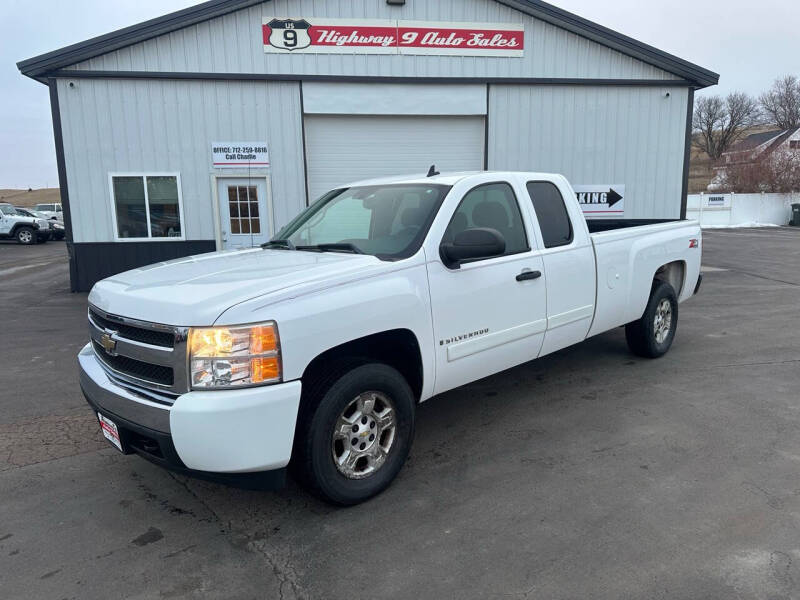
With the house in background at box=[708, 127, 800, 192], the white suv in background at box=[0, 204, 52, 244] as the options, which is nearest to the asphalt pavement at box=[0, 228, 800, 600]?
the white suv in background at box=[0, 204, 52, 244]

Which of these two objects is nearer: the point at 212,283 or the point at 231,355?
the point at 231,355

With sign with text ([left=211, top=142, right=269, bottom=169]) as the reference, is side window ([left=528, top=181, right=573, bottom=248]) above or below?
below

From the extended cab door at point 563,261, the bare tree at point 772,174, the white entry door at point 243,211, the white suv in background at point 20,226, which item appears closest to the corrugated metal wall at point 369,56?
the white entry door at point 243,211

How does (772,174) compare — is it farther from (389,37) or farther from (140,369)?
(140,369)

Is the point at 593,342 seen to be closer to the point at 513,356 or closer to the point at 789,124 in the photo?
the point at 513,356

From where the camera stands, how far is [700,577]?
2.66m

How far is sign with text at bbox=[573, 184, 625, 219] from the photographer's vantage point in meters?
13.4

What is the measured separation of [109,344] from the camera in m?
3.21

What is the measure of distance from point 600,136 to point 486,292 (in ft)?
35.2

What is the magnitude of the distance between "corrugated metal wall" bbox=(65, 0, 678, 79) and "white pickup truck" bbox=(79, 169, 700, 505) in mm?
8220

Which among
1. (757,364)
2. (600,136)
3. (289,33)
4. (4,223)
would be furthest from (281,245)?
(4,223)

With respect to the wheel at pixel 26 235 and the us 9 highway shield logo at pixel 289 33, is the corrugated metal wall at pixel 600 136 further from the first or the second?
the wheel at pixel 26 235

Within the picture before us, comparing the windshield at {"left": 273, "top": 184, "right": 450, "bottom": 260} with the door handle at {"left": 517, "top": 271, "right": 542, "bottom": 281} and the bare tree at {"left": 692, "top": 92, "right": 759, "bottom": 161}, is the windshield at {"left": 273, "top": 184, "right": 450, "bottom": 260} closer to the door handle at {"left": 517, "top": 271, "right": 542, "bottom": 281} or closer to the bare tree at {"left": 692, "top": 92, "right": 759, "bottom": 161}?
the door handle at {"left": 517, "top": 271, "right": 542, "bottom": 281}

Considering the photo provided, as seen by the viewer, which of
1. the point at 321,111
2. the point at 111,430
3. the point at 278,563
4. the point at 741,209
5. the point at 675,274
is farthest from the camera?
the point at 741,209
